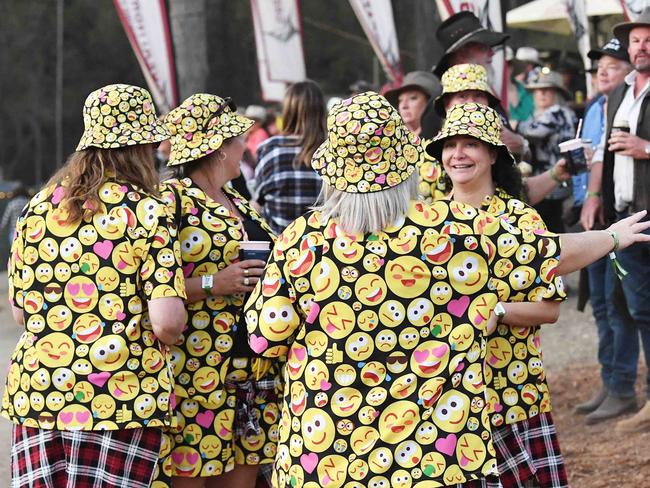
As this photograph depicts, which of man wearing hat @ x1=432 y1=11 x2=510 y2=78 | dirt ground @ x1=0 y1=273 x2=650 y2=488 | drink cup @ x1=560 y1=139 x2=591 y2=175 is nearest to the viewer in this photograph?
drink cup @ x1=560 y1=139 x2=591 y2=175

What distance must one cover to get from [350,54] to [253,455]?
1153 inches

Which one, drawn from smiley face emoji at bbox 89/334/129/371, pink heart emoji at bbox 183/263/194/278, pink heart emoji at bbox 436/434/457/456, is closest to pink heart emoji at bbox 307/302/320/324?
pink heart emoji at bbox 436/434/457/456

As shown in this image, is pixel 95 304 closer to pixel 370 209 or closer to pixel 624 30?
pixel 370 209

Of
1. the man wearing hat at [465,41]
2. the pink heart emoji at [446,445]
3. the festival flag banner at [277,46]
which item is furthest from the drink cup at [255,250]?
the festival flag banner at [277,46]

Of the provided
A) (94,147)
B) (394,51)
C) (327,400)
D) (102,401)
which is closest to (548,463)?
(327,400)

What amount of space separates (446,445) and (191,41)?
462 inches

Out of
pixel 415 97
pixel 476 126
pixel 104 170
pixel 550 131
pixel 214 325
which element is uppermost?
pixel 415 97

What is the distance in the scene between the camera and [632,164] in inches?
265

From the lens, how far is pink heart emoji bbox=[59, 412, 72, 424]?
4.18 m

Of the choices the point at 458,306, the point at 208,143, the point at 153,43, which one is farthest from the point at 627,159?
the point at 153,43

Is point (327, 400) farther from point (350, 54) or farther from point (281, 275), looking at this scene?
point (350, 54)

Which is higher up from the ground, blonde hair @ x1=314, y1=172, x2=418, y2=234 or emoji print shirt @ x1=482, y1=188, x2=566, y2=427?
blonde hair @ x1=314, y1=172, x2=418, y2=234

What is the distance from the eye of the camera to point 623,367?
756 centimetres

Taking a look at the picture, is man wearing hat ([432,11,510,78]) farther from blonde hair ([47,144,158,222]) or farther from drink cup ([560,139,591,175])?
blonde hair ([47,144,158,222])
